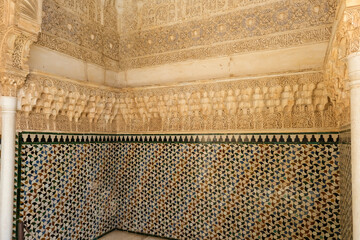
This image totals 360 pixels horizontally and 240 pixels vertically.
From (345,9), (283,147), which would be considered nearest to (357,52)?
(345,9)

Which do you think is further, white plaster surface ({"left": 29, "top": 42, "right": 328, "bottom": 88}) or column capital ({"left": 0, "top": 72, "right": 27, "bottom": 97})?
white plaster surface ({"left": 29, "top": 42, "right": 328, "bottom": 88})

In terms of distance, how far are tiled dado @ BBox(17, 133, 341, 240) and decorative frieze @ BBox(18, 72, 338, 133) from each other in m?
0.14

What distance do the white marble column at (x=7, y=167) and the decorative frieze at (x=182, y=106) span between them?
0.13m

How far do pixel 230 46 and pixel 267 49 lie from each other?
0.41m

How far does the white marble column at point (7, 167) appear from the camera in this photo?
2.21 m

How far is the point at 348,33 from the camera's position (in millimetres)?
1332

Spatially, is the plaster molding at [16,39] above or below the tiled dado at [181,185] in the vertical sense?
above

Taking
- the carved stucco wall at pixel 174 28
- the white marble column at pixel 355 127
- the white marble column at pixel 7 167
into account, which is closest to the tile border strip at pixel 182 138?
the white marble column at pixel 7 167

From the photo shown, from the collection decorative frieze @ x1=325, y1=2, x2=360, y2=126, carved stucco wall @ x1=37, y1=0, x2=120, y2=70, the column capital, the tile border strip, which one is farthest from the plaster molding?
decorative frieze @ x1=325, y1=2, x2=360, y2=126

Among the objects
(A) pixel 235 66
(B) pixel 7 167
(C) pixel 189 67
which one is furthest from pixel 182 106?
(B) pixel 7 167

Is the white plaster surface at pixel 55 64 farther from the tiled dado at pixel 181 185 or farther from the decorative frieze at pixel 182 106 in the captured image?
the tiled dado at pixel 181 185

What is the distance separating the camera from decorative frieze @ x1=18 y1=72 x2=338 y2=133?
2.49 metres

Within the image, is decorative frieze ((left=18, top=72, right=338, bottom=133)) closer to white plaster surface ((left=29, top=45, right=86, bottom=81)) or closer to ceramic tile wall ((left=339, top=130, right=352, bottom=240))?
white plaster surface ((left=29, top=45, right=86, bottom=81))

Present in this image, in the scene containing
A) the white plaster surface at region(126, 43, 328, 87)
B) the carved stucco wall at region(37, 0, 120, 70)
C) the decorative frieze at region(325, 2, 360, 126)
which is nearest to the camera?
the decorative frieze at region(325, 2, 360, 126)
